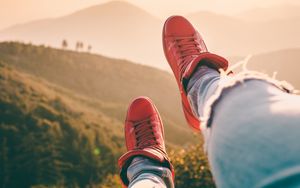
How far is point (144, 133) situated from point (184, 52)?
86 centimetres

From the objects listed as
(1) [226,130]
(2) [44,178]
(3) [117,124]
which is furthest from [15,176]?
(1) [226,130]

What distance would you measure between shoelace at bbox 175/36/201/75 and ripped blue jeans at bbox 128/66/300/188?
1.71 metres

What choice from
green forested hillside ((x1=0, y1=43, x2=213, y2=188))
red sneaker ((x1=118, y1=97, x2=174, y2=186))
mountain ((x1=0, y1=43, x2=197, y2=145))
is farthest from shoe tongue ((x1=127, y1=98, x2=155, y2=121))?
mountain ((x1=0, y1=43, x2=197, y2=145))

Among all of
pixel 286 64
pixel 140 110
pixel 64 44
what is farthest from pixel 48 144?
pixel 286 64

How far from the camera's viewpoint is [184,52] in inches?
128

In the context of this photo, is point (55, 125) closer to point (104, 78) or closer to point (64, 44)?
point (104, 78)

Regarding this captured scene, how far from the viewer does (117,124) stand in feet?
232

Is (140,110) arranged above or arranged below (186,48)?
below

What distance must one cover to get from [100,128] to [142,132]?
2379 inches

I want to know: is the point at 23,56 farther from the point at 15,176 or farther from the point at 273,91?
the point at 273,91

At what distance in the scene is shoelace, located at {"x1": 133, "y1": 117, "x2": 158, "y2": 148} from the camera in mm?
3344

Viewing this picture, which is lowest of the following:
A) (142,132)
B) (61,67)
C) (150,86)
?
(150,86)

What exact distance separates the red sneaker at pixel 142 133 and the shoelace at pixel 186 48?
72 cm

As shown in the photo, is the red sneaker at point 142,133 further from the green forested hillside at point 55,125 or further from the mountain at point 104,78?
the mountain at point 104,78
